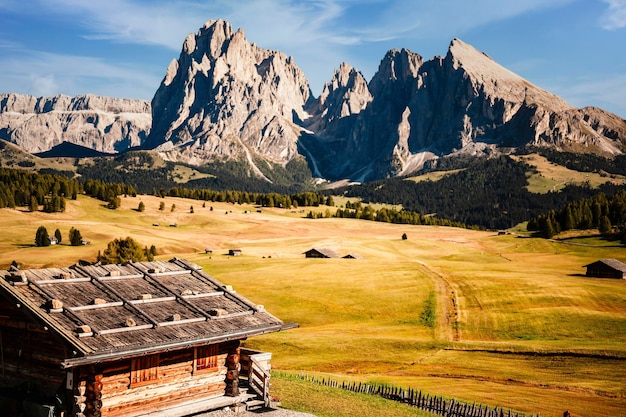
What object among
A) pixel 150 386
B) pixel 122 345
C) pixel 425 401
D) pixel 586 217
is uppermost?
pixel 586 217

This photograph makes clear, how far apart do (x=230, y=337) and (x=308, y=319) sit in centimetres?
4924

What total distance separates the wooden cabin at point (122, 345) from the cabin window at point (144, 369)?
0.05 metres

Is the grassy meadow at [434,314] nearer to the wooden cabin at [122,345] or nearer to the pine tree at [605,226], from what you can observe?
the wooden cabin at [122,345]

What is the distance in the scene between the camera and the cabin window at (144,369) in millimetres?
26688

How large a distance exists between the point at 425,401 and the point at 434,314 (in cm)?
4425

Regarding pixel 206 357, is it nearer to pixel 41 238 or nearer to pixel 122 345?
pixel 122 345

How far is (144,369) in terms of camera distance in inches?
1068

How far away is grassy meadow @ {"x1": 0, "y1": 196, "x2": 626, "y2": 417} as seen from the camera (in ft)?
158

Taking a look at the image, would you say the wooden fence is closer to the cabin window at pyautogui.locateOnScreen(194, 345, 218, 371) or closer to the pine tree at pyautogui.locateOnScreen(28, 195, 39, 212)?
the cabin window at pyautogui.locateOnScreen(194, 345, 218, 371)

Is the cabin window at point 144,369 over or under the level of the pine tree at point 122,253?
over

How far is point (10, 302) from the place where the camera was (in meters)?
26.4

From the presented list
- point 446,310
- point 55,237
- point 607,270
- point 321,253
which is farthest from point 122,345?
point 55,237

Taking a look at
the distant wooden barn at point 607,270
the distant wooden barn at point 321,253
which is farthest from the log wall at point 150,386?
the distant wooden barn at point 321,253

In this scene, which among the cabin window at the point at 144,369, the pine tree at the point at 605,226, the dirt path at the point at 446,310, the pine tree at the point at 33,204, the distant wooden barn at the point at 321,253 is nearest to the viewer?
the cabin window at the point at 144,369
